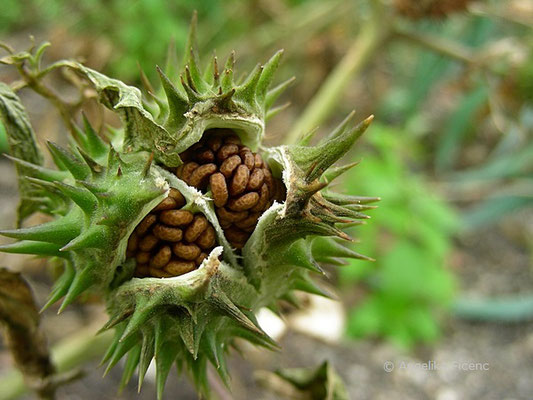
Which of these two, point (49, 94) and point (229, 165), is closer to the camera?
point (229, 165)

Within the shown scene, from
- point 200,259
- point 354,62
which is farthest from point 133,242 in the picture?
point 354,62

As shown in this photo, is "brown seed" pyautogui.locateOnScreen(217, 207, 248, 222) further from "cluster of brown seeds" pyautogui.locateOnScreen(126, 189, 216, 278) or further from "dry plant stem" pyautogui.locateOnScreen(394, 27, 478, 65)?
"dry plant stem" pyautogui.locateOnScreen(394, 27, 478, 65)

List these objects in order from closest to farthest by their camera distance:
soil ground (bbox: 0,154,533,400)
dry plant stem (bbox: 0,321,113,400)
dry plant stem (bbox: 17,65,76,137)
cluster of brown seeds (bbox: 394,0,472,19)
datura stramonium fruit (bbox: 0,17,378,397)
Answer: datura stramonium fruit (bbox: 0,17,378,397), dry plant stem (bbox: 17,65,76,137), dry plant stem (bbox: 0,321,113,400), soil ground (bbox: 0,154,533,400), cluster of brown seeds (bbox: 394,0,472,19)

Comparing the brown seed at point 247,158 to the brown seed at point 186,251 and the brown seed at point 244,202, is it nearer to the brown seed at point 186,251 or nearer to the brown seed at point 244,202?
the brown seed at point 244,202

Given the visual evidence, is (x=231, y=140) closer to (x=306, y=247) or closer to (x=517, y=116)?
(x=306, y=247)

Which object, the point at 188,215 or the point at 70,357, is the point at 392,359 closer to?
the point at 70,357

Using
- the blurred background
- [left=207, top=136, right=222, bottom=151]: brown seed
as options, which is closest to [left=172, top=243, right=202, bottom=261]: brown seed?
[left=207, top=136, right=222, bottom=151]: brown seed

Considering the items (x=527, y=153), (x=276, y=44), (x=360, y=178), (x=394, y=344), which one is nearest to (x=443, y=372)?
(x=394, y=344)
